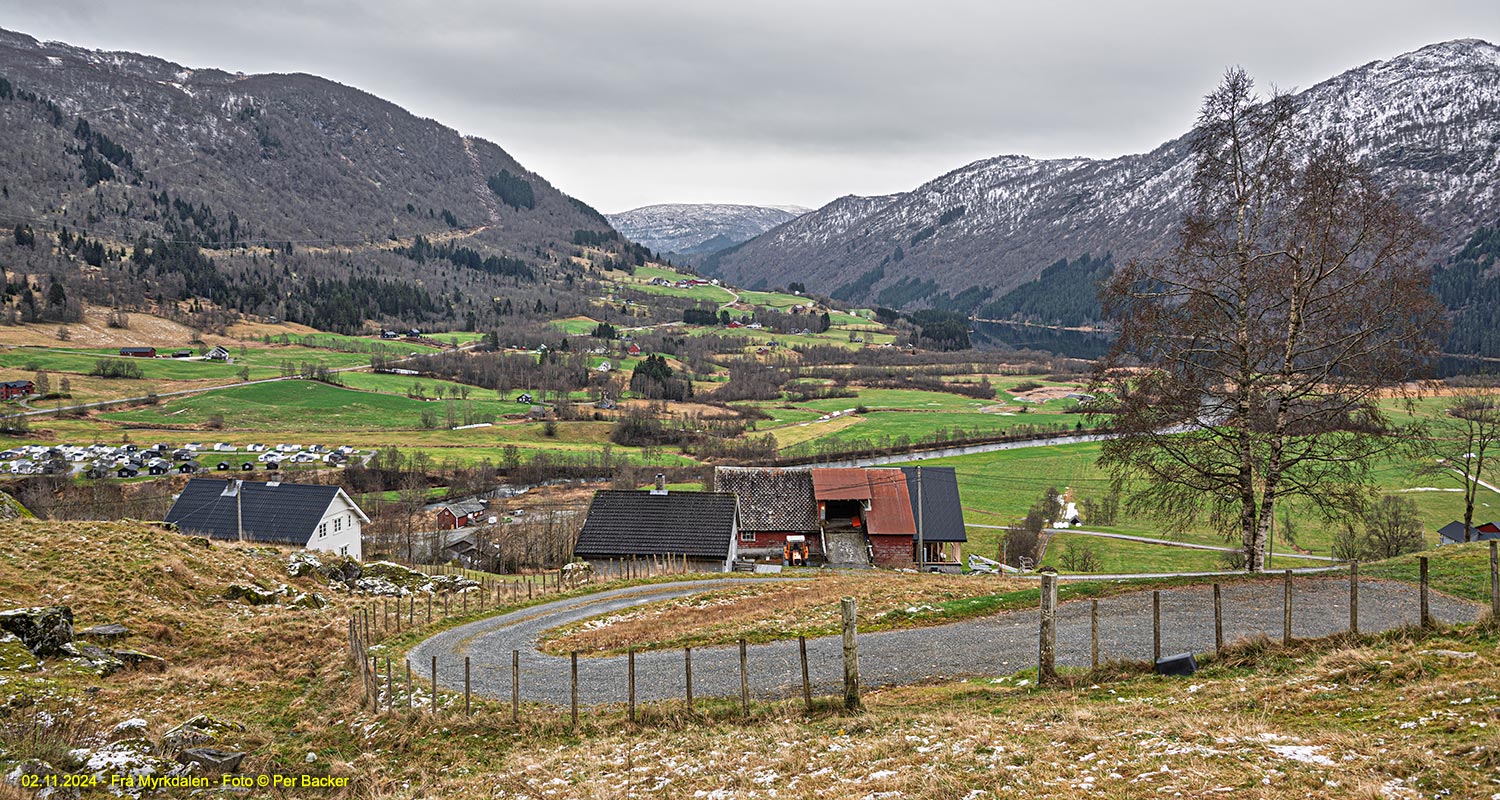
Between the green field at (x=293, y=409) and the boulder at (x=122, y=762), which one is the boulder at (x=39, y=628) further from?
the green field at (x=293, y=409)

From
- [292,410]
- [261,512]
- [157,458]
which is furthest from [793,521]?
[292,410]

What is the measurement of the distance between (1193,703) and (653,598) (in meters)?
22.1

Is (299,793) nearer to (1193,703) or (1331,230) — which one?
(1193,703)

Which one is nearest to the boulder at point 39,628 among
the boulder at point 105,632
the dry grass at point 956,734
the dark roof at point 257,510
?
the boulder at point 105,632

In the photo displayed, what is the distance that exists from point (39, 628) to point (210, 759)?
7462 millimetres

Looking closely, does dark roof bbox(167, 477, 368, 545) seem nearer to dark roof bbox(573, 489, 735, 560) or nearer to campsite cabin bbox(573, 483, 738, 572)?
dark roof bbox(573, 489, 735, 560)

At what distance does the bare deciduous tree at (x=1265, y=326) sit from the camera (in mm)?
17547

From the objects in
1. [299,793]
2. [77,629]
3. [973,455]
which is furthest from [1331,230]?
[973,455]

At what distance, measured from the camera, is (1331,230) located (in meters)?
17.7

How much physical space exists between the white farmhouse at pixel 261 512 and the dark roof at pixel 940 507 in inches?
1423

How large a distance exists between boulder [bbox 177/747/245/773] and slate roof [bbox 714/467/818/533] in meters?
41.0

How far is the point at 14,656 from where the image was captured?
15.5m

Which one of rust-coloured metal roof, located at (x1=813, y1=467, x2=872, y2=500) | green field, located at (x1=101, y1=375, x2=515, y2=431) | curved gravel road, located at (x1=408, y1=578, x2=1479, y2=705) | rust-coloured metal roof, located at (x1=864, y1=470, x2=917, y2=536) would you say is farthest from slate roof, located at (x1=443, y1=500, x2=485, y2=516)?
curved gravel road, located at (x1=408, y1=578, x2=1479, y2=705)

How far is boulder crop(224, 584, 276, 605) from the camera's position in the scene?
984 inches
